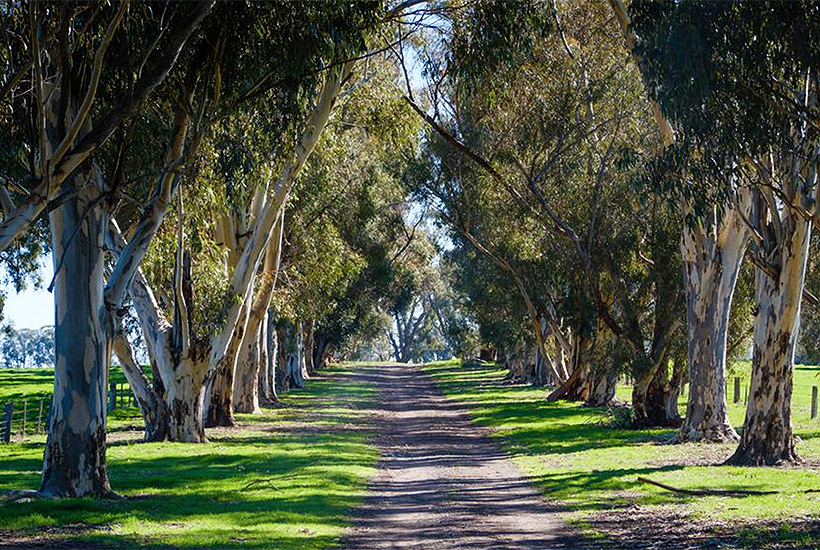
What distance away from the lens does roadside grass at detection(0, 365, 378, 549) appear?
453 inches

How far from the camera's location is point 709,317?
71.2ft

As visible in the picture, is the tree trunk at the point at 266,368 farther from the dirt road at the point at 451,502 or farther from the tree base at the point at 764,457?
the tree base at the point at 764,457

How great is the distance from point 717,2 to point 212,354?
1309 centimetres

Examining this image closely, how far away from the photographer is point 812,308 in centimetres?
3081

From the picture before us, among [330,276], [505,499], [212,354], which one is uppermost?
[330,276]

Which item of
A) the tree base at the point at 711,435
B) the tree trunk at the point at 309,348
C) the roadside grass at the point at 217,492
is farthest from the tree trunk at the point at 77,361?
the tree trunk at the point at 309,348

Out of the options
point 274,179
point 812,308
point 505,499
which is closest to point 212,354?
point 274,179

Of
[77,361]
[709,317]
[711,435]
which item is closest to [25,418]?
[77,361]

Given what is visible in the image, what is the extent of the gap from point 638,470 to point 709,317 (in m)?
5.10

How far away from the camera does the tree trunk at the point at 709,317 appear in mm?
21406

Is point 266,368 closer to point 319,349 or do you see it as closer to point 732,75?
point 732,75

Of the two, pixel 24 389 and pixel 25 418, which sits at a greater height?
pixel 24 389

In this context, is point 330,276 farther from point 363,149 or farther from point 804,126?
point 804,126

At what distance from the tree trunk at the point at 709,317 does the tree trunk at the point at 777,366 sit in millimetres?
3515
